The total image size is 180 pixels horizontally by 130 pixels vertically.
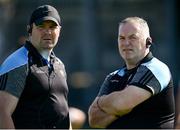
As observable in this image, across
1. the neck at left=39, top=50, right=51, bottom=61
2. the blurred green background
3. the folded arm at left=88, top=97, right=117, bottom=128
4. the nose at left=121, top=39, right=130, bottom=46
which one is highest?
the nose at left=121, top=39, right=130, bottom=46

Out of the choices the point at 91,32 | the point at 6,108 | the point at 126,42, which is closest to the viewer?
the point at 6,108

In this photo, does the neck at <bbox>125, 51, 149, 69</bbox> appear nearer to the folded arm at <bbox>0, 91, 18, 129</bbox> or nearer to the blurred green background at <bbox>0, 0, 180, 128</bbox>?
the folded arm at <bbox>0, 91, 18, 129</bbox>

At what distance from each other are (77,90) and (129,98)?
431 inches

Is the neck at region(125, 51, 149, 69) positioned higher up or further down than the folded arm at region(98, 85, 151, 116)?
higher up

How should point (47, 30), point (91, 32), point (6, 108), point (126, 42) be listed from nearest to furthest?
1. point (6, 108)
2. point (126, 42)
3. point (47, 30)
4. point (91, 32)

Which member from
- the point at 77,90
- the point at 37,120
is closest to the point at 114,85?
the point at 37,120

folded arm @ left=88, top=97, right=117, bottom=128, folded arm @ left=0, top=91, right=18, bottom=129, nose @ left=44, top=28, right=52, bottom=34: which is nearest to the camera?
folded arm @ left=0, top=91, right=18, bottom=129

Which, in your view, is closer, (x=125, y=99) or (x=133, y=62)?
(x=125, y=99)

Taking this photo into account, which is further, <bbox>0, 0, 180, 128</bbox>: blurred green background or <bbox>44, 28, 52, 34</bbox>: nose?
<bbox>0, 0, 180, 128</bbox>: blurred green background

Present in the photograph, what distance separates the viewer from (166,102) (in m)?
6.30

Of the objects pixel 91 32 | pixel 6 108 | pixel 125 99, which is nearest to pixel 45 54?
pixel 6 108

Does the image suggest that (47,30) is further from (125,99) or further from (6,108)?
(125,99)

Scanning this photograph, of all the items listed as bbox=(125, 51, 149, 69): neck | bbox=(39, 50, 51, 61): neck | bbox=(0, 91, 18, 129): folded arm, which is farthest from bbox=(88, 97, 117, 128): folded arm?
bbox=(0, 91, 18, 129): folded arm

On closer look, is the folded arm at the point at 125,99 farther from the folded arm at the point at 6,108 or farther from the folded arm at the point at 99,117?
the folded arm at the point at 6,108
